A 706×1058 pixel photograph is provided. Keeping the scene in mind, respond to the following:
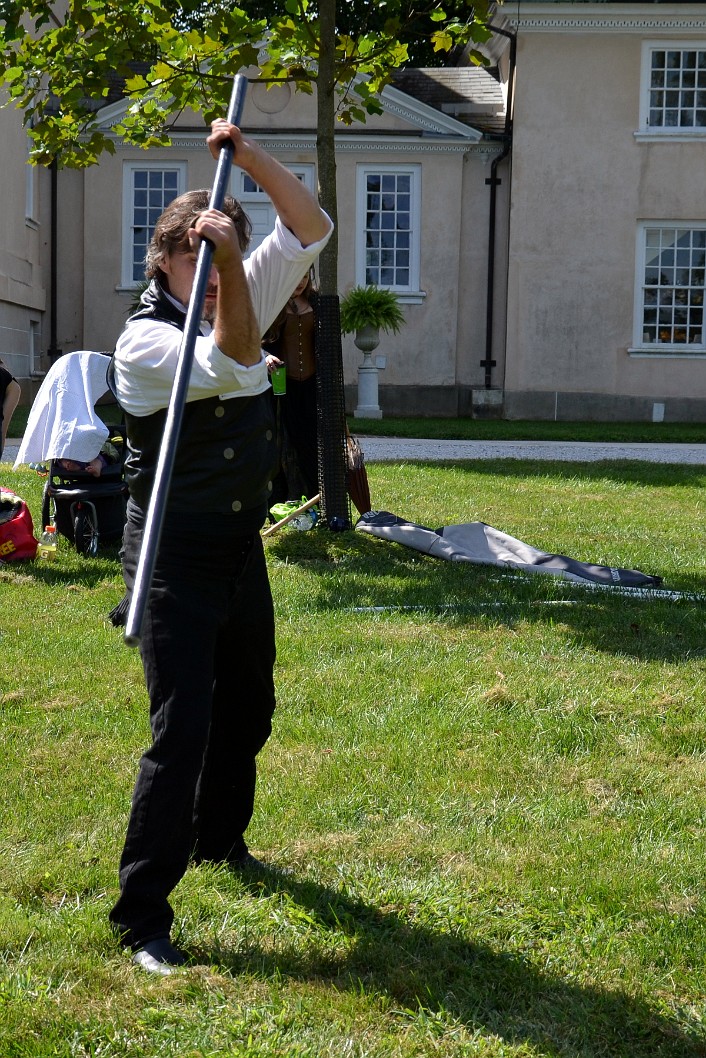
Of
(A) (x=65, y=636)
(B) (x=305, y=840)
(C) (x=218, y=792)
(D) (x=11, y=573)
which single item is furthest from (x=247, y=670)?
(D) (x=11, y=573)

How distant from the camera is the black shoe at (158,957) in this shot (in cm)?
304

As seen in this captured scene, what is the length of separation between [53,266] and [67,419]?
1529 centimetres

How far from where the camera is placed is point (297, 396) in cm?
920

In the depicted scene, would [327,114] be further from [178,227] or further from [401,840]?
[401,840]

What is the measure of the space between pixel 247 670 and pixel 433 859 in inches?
36.0

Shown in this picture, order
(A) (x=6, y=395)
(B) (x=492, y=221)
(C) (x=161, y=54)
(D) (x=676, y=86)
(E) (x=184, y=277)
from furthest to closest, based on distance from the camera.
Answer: (B) (x=492, y=221), (D) (x=676, y=86), (C) (x=161, y=54), (A) (x=6, y=395), (E) (x=184, y=277)

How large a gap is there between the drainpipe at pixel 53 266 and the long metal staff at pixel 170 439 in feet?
67.6

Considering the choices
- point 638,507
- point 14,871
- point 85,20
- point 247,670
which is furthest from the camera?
point 638,507

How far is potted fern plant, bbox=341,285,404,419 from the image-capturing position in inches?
789

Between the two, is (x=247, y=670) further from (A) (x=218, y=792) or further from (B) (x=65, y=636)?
(B) (x=65, y=636)

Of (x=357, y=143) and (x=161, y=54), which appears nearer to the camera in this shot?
(x=161, y=54)

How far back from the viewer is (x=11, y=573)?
779 centimetres

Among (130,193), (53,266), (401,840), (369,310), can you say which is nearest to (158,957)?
(401,840)

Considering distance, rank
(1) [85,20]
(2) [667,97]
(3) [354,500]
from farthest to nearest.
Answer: (2) [667,97] < (3) [354,500] < (1) [85,20]
